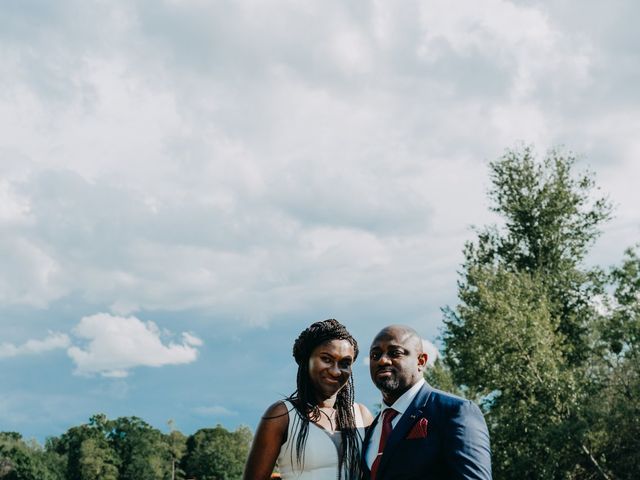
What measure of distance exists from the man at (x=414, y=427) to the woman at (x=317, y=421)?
224 millimetres

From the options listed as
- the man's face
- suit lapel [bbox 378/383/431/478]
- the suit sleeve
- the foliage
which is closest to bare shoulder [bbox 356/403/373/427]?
the man's face

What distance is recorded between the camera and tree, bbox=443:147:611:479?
1081 inches

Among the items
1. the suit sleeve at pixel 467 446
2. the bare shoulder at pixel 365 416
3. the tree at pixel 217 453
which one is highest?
the tree at pixel 217 453

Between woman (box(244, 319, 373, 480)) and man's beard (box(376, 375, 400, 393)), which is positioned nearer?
man's beard (box(376, 375, 400, 393))

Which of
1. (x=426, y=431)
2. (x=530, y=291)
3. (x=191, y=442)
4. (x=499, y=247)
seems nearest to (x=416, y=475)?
(x=426, y=431)

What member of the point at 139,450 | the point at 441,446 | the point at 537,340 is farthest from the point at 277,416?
the point at 139,450

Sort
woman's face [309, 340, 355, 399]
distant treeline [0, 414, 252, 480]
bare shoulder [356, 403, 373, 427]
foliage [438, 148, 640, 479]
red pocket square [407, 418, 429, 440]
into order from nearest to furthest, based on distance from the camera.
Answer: red pocket square [407, 418, 429, 440]
woman's face [309, 340, 355, 399]
bare shoulder [356, 403, 373, 427]
foliage [438, 148, 640, 479]
distant treeline [0, 414, 252, 480]

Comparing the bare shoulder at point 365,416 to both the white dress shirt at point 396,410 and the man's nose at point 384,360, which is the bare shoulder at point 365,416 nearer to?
the white dress shirt at point 396,410

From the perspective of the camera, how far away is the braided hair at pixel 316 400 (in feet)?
16.6

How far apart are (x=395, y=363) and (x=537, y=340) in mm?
24730

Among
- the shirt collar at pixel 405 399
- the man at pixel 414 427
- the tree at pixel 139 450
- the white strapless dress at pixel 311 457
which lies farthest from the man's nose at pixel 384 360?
the tree at pixel 139 450

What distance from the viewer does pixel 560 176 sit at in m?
35.7

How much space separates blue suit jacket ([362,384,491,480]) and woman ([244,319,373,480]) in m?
0.58

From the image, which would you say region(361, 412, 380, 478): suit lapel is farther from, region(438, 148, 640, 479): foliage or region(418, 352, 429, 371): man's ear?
region(438, 148, 640, 479): foliage
